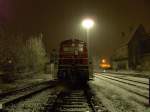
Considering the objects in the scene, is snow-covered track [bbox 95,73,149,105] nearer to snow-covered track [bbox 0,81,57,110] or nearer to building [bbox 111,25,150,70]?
snow-covered track [bbox 0,81,57,110]

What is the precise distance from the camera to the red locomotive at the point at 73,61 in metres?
18.7

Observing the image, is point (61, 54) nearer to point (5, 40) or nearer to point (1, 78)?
point (1, 78)

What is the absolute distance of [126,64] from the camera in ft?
193

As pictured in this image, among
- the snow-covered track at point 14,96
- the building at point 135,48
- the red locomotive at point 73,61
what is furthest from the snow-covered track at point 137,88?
the building at point 135,48

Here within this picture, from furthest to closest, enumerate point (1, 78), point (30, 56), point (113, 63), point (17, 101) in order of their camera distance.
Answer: point (113, 63) < point (30, 56) < point (1, 78) < point (17, 101)

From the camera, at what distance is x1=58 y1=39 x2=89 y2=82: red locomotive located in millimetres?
18688

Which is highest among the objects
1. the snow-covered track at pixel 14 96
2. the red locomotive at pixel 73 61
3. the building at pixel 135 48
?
the building at pixel 135 48

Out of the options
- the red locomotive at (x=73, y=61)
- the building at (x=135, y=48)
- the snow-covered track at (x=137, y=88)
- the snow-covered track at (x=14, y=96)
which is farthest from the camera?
the building at (x=135, y=48)

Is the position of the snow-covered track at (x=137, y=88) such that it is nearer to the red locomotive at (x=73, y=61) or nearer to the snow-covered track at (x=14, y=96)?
the red locomotive at (x=73, y=61)

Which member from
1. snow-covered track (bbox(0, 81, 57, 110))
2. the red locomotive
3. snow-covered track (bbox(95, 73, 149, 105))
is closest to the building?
snow-covered track (bbox(95, 73, 149, 105))

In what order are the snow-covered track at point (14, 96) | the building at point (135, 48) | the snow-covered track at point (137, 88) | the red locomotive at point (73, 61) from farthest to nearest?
the building at point (135, 48) < the red locomotive at point (73, 61) < the snow-covered track at point (137, 88) < the snow-covered track at point (14, 96)

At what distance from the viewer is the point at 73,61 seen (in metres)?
19.3

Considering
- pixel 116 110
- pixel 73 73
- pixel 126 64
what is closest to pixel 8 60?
pixel 73 73

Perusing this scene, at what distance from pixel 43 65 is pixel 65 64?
2461 centimetres
